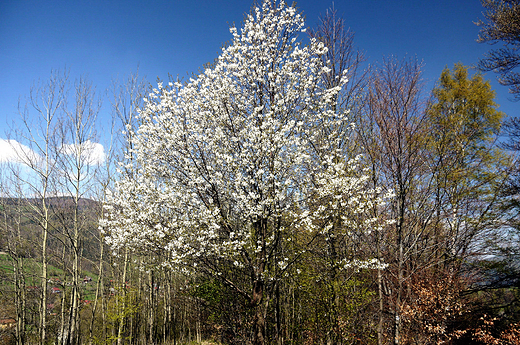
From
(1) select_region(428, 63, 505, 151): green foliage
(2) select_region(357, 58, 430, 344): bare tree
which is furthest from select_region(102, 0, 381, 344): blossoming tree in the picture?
(1) select_region(428, 63, 505, 151): green foliage

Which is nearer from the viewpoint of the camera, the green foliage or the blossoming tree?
the blossoming tree

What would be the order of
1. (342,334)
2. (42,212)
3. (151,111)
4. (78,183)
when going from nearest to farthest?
(342,334) < (151,111) < (78,183) < (42,212)

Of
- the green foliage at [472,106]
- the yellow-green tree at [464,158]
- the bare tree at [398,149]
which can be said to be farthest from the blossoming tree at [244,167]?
the green foliage at [472,106]

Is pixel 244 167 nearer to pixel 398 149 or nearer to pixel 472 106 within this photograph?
pixel 398 149

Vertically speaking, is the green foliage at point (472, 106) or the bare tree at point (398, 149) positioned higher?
the green foliage at point (472, 106)

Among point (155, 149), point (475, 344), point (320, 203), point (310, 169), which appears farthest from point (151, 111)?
point (475, 344)

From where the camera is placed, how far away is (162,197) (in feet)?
18.1

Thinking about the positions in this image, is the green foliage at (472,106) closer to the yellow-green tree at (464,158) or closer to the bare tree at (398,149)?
the yellow-green tree at (464,158)

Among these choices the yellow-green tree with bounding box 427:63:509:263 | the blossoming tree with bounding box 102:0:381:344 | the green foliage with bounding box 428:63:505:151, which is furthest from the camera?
the green foliage with bounding box 428:63:505:151

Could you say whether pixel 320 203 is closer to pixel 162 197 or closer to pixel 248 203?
pixel 248 203

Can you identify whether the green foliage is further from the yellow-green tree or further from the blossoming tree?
the blossoming tree

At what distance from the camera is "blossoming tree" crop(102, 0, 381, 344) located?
18.0 feet

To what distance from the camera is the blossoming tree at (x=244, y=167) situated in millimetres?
5473

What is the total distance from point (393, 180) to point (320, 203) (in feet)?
6.52
